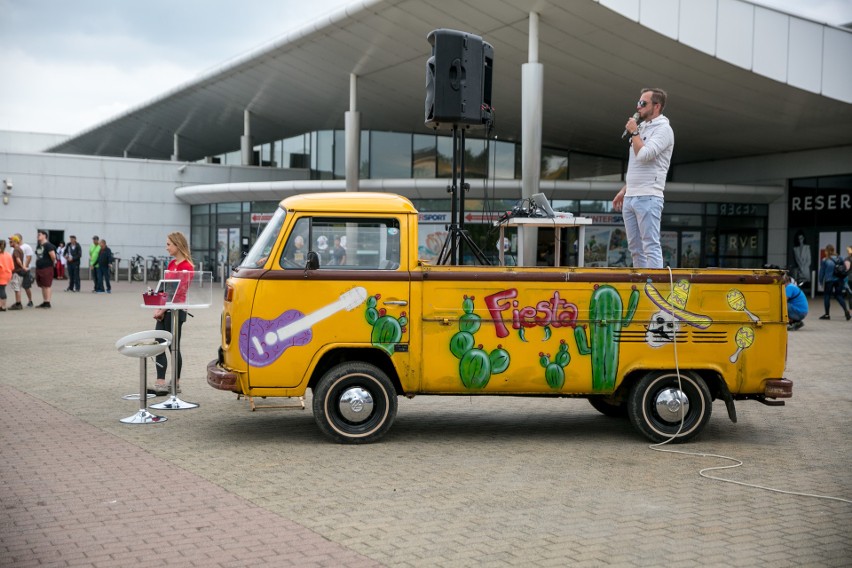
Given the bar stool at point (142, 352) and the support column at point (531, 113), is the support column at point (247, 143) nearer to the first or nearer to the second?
the support column at point (531, 113)

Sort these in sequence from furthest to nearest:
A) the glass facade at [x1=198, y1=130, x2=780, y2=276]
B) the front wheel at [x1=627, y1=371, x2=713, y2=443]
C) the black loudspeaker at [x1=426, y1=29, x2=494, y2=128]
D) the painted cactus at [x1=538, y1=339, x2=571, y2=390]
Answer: the glass facade at [x1=198, y1=130, x2=780, y2=276] < the black loudspeaker at [x1=426, y1=29, x2=494, y2=128] < the front wheel at [x1=627, y1=371, x2=713, y2=443] < the painted cactus at [x1=538, y1=339, x2=571, y2=390]

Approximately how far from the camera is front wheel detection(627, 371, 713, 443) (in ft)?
24.8

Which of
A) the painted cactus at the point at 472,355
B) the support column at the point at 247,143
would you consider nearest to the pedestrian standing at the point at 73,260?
the support column at the point at 247,143

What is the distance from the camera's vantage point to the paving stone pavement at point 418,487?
4.77 meters

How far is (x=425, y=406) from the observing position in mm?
9516

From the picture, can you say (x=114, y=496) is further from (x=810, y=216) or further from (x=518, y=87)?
(x=810, y=216)

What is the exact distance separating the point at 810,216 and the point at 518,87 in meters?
13.0

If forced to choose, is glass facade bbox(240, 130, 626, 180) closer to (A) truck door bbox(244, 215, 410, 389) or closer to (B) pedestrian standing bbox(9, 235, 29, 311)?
(B) pedestrian standing bbox(9, 235, 29, 311)

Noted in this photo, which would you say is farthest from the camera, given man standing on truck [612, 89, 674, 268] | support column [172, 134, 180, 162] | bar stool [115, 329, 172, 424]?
support column [172, 134, 180, 162]

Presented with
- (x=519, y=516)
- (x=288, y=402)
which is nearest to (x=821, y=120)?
(x=288, y=402)

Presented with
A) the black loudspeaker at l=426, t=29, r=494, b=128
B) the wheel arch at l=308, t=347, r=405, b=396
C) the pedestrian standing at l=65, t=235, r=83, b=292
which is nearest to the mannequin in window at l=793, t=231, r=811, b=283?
the pedestrian standing at l=65, t=235, r=83, b=292

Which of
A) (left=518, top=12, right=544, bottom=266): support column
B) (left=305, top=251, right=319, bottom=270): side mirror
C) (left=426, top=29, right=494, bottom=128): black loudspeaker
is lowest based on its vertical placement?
(left=305, top=251, right=319, bottom=270): side mirror

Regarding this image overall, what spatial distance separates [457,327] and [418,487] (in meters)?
1.66

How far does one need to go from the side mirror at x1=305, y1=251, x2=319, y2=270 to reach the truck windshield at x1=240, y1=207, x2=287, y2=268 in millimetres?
359
